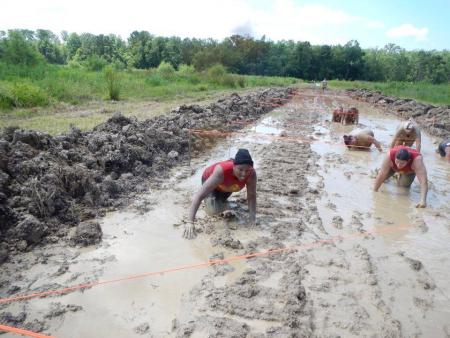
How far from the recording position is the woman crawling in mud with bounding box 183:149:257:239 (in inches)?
163

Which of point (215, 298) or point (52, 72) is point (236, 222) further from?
point (52, 72)

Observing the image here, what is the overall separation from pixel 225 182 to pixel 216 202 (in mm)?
509

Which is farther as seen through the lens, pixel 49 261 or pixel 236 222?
pixel 236 222

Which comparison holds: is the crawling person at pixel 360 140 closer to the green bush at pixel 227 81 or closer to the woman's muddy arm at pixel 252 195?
the woman's muddy arm at pixel 252 195

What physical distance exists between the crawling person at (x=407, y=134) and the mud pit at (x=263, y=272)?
2.01 m

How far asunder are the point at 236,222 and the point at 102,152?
2.82 metres

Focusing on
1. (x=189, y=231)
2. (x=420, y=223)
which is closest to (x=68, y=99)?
(x=189, y=231)

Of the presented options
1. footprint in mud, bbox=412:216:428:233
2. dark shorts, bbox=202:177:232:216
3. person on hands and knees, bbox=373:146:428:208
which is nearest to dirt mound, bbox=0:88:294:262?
dark shorts, bbox=202:177:232:216

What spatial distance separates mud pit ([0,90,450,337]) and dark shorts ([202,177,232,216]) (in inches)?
6.2

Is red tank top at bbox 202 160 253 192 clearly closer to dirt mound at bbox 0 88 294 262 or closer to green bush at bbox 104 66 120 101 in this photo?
dirt mound at bbox 0 88 294 262

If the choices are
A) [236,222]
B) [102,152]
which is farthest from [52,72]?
[236,222]

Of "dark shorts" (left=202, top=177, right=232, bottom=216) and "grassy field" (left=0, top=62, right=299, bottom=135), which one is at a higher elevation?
"grassy field" (left=0, top=62, right=299, bottom=135)

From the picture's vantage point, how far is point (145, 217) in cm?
498

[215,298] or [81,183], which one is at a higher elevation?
[81,183]
